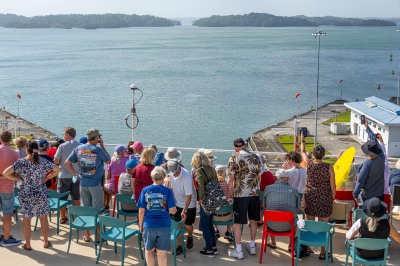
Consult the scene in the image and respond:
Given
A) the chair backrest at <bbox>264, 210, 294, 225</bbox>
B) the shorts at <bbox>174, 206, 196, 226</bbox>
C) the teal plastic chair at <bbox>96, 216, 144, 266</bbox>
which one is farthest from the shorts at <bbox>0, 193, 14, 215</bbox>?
the chair backrest at <bbox>264, 210, 294, 225</bbox>

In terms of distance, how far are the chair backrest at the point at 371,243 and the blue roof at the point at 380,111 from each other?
44815 mm

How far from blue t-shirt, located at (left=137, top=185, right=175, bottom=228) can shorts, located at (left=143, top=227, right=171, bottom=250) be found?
0.15 feet

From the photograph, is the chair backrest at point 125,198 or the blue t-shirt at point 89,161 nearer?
the blue t-shirt at point 89,161

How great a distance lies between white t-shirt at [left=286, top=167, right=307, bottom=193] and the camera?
21.9ft

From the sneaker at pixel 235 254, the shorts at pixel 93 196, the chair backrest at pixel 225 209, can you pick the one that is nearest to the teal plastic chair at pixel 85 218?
the shorts at pixel 93 196

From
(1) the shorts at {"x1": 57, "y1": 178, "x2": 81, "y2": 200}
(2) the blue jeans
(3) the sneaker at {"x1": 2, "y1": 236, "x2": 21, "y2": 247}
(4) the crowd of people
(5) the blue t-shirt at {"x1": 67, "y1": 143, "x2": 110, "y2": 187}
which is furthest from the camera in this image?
(1) the shorts at {"x1": 57, "y1": 178, "x2": 81, "y2": 200}

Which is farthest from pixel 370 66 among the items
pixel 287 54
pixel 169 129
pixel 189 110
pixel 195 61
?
pixel 169 129

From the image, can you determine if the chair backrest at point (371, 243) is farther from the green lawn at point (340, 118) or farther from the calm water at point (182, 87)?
the green lawn at point (340, 118)

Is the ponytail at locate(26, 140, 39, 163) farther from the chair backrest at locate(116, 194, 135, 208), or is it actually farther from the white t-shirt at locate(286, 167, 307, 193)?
the white t-shirt at locate(286, 167, 307, 193)

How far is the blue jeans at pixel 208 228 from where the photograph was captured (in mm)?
6207

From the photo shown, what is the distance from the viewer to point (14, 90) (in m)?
88.6

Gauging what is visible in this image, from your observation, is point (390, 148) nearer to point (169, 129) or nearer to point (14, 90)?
point (169, 129)

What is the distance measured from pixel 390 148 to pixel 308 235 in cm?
4782

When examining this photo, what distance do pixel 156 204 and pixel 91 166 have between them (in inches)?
58.1
